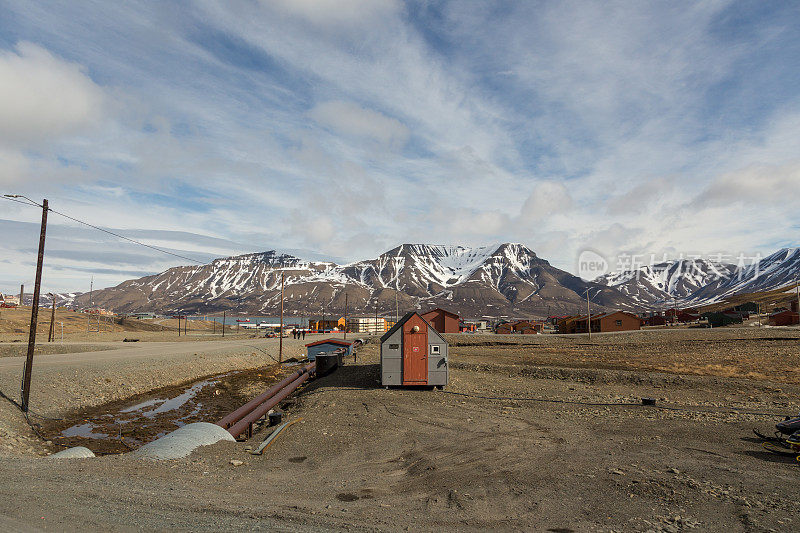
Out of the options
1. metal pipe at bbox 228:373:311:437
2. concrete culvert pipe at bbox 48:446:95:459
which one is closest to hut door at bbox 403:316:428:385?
metal pipe at bbox 228:373:311:437

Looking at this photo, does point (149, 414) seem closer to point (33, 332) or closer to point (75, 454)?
point (33, 332)

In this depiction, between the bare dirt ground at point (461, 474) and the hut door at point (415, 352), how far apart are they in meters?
2.71

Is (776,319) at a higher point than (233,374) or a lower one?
higher

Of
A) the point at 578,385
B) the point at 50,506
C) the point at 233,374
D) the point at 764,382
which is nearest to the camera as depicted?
the point at 50,506

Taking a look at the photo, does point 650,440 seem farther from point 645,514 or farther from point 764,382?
point 764,382

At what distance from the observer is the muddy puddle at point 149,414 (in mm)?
21672

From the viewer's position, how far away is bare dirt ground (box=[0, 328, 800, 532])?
33.0 ft

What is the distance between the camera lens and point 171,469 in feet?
45.5

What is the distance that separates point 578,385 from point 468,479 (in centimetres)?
2184

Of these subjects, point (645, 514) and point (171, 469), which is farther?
point (171, 469)

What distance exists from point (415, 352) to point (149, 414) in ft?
57.9

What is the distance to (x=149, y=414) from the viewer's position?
93.5 feet

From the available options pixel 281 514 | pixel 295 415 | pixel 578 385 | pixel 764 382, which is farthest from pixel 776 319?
pixel 281 514

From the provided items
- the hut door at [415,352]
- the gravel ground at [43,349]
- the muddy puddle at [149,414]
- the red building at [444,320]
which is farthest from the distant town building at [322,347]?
the red building at [444,320]
